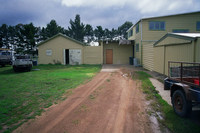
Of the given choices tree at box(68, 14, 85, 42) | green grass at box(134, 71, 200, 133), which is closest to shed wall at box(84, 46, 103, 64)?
green grass at box(134, 71, 200, 133)

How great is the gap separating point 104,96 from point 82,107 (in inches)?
56.2

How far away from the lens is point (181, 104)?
12.8 feet

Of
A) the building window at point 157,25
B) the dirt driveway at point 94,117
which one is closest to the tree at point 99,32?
the building window at point 157,25

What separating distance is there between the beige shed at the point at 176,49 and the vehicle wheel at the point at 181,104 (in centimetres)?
372

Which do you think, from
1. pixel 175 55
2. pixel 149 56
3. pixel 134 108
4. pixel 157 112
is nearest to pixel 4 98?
pixel 134 108

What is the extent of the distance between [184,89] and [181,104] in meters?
0.54

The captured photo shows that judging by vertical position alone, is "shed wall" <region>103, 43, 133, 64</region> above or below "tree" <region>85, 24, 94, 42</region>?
below

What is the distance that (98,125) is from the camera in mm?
3533

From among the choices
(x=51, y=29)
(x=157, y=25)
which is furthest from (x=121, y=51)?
(x=51, y=29)

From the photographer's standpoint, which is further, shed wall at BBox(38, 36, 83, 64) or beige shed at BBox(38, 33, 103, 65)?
shed wall at BBox(38, 36, 83, 64)

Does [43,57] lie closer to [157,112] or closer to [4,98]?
[4,98]

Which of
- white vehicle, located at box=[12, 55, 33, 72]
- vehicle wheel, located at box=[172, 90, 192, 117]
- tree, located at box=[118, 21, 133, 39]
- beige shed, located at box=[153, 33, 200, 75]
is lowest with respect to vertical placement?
vehicle wheel, located at box=[172, 90, 192, 117]

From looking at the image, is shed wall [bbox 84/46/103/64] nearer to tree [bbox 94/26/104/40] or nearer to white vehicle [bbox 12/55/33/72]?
white vehicle [bbox 12/55/33/72]

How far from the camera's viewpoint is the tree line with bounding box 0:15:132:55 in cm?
3631
